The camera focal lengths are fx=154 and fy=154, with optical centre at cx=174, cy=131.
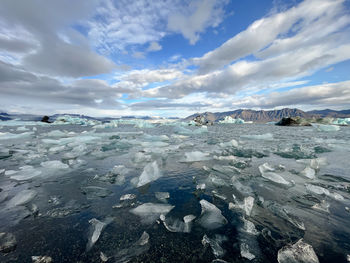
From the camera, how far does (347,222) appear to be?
2006 mm

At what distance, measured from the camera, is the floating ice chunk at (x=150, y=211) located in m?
2.10

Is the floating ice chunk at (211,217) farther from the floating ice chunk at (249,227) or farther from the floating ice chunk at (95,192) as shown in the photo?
the floating ice chunk at (95,192)

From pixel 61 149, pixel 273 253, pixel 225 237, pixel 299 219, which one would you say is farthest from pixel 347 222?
pixel 61 149

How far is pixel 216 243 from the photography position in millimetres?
1682

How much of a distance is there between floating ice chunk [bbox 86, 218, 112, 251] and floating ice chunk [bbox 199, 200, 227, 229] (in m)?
1.23

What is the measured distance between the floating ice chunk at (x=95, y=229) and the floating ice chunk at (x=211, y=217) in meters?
1.23

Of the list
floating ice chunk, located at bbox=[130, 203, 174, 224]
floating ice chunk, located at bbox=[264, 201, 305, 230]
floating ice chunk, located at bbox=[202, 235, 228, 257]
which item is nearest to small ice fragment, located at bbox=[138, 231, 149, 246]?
floating ice chunk, located at bbox=[130, 203, 174, 224]

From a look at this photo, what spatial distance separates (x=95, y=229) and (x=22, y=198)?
5.67ft

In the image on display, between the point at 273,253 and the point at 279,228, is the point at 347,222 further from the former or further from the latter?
the point at 273,253

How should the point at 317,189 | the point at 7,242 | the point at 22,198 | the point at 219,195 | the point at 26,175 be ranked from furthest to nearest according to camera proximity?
the point at 26,175 → the point at 317,189 → the point at 219,195 → the point at 22,198 → the point at 7,242

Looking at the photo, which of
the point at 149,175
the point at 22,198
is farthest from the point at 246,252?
the point at 22,198

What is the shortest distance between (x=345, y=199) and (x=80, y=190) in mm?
4646

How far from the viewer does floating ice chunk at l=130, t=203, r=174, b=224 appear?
82.7 inches

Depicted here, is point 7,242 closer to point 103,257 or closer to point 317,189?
point 103,257
